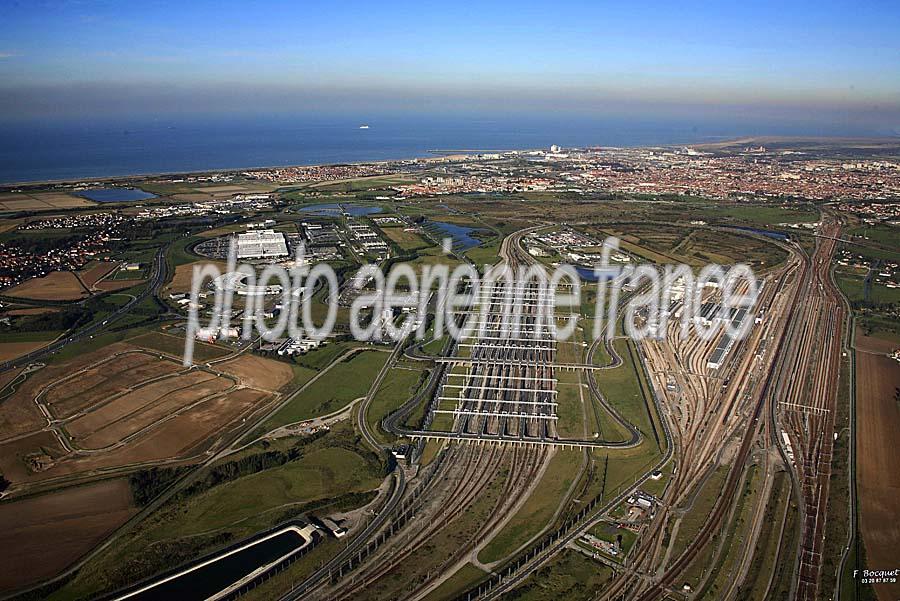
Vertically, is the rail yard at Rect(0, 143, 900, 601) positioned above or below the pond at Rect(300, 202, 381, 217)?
below

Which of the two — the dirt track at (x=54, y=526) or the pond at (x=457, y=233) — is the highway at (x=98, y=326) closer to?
the dirt track at (x=54, y=526)

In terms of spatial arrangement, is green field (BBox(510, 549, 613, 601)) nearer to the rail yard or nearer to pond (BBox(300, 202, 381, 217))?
the rail yard

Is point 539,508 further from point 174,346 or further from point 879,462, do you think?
point 174,346

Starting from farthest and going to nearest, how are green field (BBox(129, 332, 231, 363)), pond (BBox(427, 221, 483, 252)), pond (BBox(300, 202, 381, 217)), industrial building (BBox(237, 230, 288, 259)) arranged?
pond (BBox(300, 202, 381, 217)) → pond (BBox(427, 221, 483, 252)) → industrial building (BBox(237, 230, 288, 259)) → green field (BBox(129, 332, 231, 363))

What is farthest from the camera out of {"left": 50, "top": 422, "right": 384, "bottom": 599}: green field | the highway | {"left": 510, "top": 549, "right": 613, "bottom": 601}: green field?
the highway

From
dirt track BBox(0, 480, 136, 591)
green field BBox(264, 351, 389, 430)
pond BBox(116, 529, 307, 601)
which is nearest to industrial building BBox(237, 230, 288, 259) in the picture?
green field BBox(264, 351, 389, 430)

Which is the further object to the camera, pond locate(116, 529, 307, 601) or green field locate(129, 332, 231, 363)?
green field locate(129, 332, 231, 363)

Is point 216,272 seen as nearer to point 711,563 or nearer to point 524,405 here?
point 524,405

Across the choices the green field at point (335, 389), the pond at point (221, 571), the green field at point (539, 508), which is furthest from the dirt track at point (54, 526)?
the green field at point (539, 508)

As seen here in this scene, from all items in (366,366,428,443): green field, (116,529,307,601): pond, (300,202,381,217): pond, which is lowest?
(116,529,307,601): pond

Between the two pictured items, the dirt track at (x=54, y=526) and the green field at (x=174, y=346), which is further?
the green field at (x=174, y=346)

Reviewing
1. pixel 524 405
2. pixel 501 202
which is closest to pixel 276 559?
pixel 524 405

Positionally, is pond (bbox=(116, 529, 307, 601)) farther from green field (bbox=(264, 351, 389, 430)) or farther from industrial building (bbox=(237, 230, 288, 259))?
industrial building (bbox=(237, 230, 288, 259))

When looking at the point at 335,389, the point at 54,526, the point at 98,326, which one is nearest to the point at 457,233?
the point at 98,326
